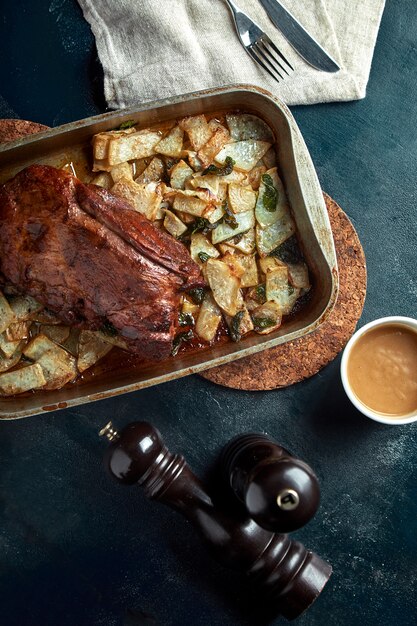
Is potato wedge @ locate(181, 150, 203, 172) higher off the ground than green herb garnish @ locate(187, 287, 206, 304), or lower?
higher

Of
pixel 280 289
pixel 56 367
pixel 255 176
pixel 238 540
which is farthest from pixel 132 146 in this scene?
pixel 238 540

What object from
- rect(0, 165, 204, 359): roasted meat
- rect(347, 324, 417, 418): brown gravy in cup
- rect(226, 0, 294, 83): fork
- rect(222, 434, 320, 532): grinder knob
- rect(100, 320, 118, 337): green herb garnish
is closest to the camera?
rect(222, 434, 320, 532): grinder knob

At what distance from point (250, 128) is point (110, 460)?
1.52 m

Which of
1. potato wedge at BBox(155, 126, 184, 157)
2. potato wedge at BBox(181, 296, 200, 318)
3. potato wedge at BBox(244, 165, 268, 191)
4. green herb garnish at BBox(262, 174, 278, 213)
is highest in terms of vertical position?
potato wedge at BBox(155, 126, 184, 157)

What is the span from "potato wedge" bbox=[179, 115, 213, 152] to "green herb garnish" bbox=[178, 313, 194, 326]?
28.2 inches

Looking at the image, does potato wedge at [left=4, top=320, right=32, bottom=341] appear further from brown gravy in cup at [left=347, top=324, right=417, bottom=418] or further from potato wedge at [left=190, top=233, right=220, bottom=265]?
brown gravy in cup at [left=347, top=324, right=417, bottom=418]

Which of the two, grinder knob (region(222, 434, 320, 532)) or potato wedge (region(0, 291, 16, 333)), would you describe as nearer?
grinder knob (region(222, 434, 320, 532))

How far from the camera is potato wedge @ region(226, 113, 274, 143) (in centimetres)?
271

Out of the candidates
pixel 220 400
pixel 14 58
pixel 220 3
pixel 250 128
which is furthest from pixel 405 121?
pixel 14 58

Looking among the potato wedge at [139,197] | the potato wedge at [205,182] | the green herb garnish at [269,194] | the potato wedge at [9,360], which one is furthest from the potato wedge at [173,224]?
the potato wedge at [9,360]

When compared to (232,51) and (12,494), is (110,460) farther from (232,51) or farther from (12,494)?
(232,51)

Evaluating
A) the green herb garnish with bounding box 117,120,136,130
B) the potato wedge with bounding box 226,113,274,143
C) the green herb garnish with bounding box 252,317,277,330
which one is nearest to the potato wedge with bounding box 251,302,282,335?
the green herb garnish with bounding box 252,317,277,330

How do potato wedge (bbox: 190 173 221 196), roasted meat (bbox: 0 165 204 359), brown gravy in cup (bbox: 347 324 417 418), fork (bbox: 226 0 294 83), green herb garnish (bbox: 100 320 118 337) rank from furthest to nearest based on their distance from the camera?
fork (bbox: 226 0 294 83), brown gravy in cup (bbox: 347 324 417 418), potato wedge (bbox: 190 173 221 196), green herb garnish (bbox: 100 320 118 337), roasted meat (bbox: 0 165 204 359)

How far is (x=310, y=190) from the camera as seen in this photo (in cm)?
253
